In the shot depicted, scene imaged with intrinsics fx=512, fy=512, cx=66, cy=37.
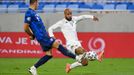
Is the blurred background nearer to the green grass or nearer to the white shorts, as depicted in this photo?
the green grass

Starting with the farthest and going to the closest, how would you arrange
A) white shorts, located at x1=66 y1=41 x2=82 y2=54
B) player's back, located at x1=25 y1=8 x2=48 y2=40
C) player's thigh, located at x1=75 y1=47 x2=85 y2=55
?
white shorts, located at x1=66 y1=41 x2=82 y2=54
player's thigh, located at x1=75 y1=47 x2=85 y2=55
player's back, located at x1=25 y1=8 x2=48 y2=40

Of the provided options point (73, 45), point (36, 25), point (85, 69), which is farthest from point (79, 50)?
point (85, 69)

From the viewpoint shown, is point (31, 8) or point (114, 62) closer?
point (31, 8)

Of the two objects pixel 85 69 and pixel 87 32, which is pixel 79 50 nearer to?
pixel 85 69

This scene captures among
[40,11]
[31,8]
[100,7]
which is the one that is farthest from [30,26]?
[100,7]

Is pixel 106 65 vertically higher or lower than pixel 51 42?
lower

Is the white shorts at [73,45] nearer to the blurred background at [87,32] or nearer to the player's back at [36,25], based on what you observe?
the player's back at [36,25]

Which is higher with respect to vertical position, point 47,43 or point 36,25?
point 36,25

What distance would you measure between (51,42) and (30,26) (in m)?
0.65

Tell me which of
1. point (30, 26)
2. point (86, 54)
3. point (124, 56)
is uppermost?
Answer: point (30, 26)

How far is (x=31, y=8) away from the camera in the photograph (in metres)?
12.5

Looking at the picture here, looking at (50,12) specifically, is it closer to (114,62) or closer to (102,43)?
(102,43)

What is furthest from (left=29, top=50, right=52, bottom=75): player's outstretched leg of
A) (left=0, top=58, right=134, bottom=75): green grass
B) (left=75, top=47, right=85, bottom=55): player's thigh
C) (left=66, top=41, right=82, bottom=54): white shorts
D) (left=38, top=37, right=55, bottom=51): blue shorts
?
(left=66, top=41, right=82, bottom=54): white shorts

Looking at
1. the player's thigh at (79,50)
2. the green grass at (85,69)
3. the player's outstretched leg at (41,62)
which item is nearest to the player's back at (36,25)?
the player's outstretched leg at (41,62)
